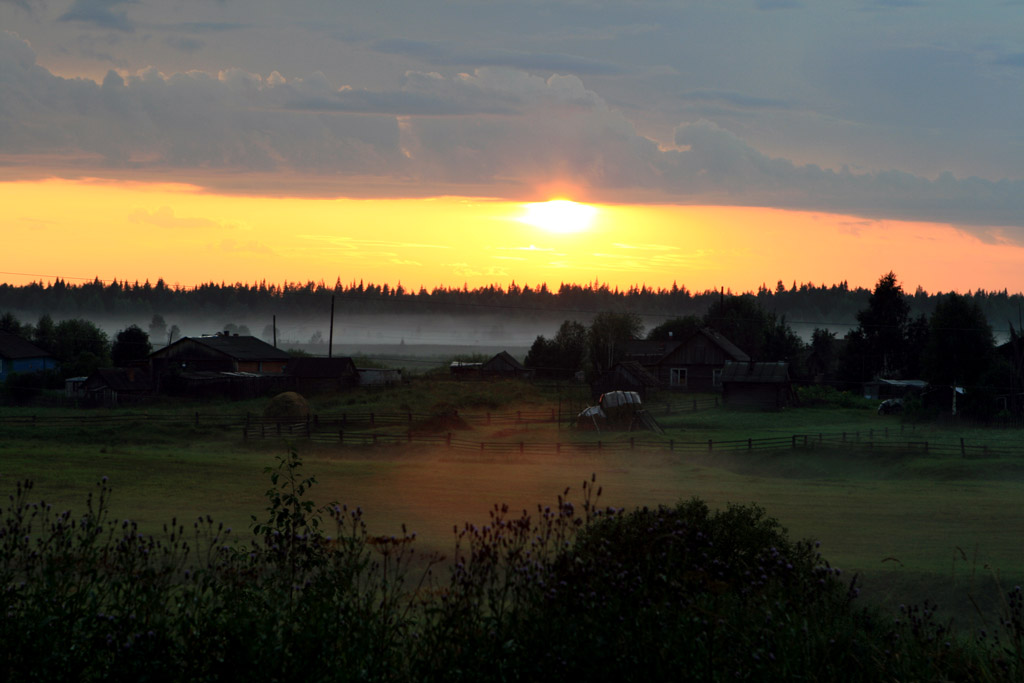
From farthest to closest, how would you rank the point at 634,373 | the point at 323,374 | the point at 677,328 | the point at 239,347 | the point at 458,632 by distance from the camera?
the point at 677,328
the point at 239,347
the point at 323,374
the point at 634,373
the point at 458,632

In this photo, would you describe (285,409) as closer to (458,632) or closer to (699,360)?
(699,360)

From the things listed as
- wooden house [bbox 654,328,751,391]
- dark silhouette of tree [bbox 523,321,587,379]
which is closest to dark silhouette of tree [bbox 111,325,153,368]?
dark silhouette of tree [bbox 523,321,587,379]

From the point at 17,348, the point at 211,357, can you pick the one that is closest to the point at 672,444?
the point at 211,357

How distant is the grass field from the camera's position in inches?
749

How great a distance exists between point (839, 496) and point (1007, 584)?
15.0 m

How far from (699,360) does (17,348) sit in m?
64.2

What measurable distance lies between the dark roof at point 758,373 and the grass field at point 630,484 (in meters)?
11.6

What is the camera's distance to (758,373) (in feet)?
222

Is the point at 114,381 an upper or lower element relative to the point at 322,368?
lower

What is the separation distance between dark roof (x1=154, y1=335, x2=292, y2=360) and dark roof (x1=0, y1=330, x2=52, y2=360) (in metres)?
15.0

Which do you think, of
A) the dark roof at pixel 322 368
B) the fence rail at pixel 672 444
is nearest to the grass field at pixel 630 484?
the fence rail at pixel 672 444

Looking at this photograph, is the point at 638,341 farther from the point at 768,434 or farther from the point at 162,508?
the point at 162,508

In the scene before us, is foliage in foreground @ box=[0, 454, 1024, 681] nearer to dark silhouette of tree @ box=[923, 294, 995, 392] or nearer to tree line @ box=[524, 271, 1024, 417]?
tree line @ box=[524, 271, 1024, 417]

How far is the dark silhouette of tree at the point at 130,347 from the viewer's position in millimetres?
89125
